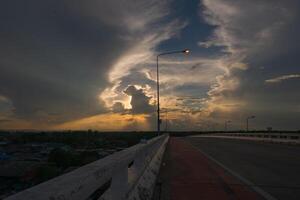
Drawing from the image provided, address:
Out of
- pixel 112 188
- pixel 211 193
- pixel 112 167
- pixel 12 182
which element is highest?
pixel 112 167

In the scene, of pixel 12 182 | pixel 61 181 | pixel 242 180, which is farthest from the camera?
pixel 12 182

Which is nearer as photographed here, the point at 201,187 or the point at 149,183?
the point at 149,183

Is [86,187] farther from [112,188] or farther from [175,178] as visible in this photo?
[175,178]

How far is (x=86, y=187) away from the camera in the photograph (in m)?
3.53

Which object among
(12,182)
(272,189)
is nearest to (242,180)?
Answer: (272,189)

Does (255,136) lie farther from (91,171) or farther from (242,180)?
(91,171)

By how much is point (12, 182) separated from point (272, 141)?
30.7 metres

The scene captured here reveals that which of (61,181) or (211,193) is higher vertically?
(61,181)

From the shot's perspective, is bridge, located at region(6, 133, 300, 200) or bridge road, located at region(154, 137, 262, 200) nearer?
bridge, located at region(6, 133, 300, 200)

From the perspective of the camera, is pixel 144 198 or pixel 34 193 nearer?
pixel 34 193

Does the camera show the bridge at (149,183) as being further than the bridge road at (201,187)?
No

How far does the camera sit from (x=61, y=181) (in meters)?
3.17

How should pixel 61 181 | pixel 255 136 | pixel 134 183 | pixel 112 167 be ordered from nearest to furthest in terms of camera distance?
pixel 61 181
pixel 112 167
pixel 134 183
pixel 255 136

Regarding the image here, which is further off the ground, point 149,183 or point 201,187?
point 149,183
